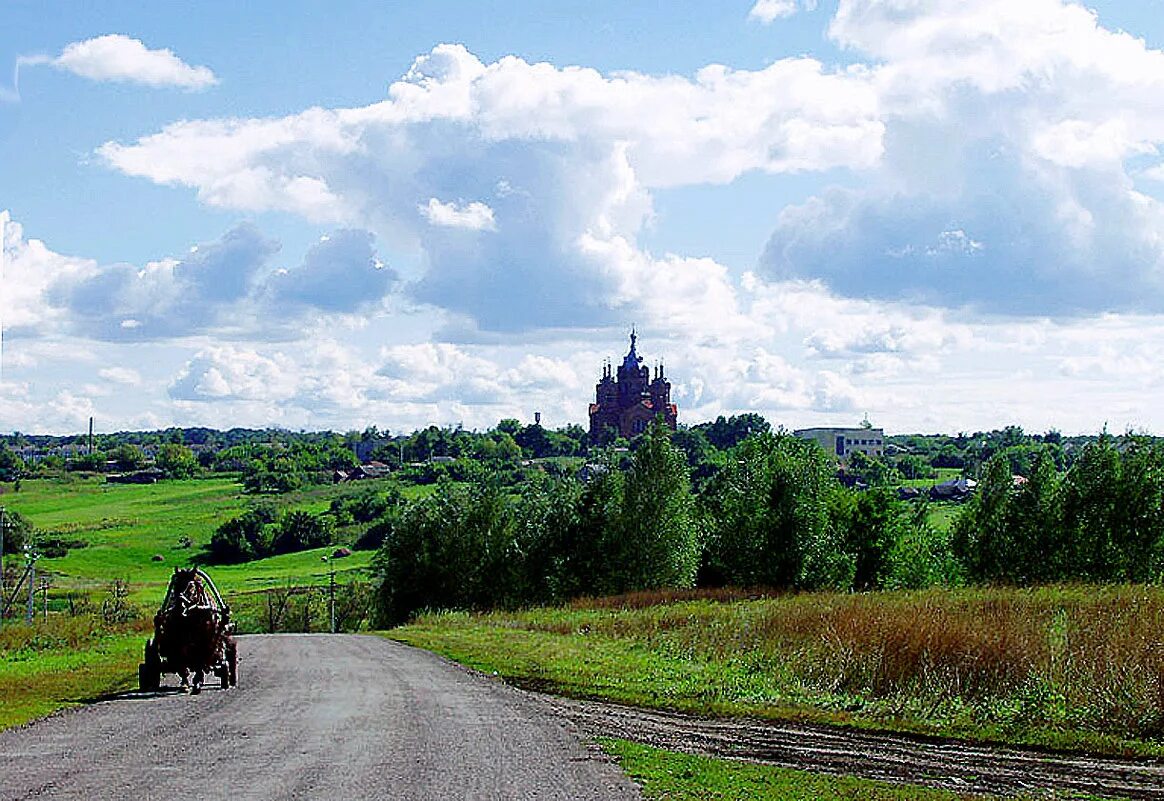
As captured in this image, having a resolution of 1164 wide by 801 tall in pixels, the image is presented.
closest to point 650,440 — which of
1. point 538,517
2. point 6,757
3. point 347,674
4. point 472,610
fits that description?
point 538,517

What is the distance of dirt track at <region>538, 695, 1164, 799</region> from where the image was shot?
559 inches

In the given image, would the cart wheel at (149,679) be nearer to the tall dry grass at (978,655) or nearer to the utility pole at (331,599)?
the tall dry grass at (978,655)

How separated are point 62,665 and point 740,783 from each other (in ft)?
73.7

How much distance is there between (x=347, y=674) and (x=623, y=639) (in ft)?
33.4

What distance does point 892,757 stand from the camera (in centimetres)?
1579

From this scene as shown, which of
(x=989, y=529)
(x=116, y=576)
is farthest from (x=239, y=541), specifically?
(x=989, y=529)

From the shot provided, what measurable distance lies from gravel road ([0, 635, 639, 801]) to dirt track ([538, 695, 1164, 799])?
58.7 inches

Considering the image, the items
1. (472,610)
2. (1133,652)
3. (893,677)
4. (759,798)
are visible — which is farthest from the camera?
(472,610)

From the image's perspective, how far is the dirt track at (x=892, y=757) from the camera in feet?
46.5

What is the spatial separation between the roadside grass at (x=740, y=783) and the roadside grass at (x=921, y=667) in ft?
13.5

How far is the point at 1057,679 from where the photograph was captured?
19.0m

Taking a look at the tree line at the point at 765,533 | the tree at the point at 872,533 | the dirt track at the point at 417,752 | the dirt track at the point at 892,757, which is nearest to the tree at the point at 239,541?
the tree line at the point at 765,533

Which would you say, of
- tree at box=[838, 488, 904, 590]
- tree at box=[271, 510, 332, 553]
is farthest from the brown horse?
tree at box=[271, 510, 332, 553]

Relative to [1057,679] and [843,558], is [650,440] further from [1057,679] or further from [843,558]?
[1057,679]
